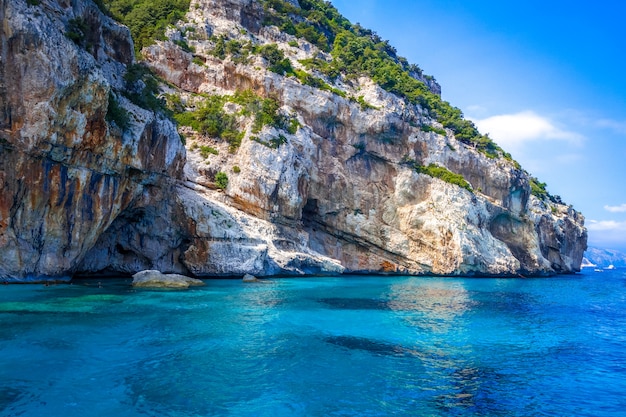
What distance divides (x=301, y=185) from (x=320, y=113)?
12.3 m

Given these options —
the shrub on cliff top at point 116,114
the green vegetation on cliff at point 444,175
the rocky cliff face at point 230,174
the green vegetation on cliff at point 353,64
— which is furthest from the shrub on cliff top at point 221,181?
the green vegetation on cliff at point 444,175

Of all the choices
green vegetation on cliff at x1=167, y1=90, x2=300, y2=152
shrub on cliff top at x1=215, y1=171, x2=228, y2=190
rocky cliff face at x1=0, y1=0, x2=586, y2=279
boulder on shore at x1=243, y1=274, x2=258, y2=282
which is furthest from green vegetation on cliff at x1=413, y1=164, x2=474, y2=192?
boulder on shore at x1=243, y1=274, x2=258, y2=282

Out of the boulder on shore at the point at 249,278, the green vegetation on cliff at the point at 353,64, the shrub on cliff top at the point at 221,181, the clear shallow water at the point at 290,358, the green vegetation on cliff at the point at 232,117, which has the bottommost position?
the boulder on shore at the point at 249,278

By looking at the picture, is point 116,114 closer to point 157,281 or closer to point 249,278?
point 157,281

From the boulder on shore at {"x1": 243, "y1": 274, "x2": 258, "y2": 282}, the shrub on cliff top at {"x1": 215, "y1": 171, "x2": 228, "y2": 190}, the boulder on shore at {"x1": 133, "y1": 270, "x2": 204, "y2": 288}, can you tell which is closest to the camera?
the boulder on shore at {"x1": 133, "y1": 270, "x2": 204, "y2": 288}

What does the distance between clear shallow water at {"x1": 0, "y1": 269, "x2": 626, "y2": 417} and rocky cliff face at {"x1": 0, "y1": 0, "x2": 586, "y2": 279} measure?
6.73 m

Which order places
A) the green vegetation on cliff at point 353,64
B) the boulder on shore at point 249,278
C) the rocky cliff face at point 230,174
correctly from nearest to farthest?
the rocky cliff face at point 230,174, the boulder on shore at point 249,278, the green vegetation on cliff at point 353,64

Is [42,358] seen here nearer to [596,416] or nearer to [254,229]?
[596,416]

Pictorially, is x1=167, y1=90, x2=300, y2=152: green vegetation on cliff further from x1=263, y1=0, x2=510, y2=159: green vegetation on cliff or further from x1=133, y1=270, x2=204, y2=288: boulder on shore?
x1=133, y1=270, x2=204, y2=288: boulder on shore

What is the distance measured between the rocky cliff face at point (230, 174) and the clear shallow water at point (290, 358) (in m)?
6.73

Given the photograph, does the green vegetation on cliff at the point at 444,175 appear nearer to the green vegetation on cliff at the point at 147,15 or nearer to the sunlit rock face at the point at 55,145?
Result: the green vegetation on cliff at the point at 147,15

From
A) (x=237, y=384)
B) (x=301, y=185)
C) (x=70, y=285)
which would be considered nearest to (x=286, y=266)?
(x=301, y=185)

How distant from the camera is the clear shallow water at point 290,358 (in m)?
10.2

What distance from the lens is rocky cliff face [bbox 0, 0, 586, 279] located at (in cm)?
2375
